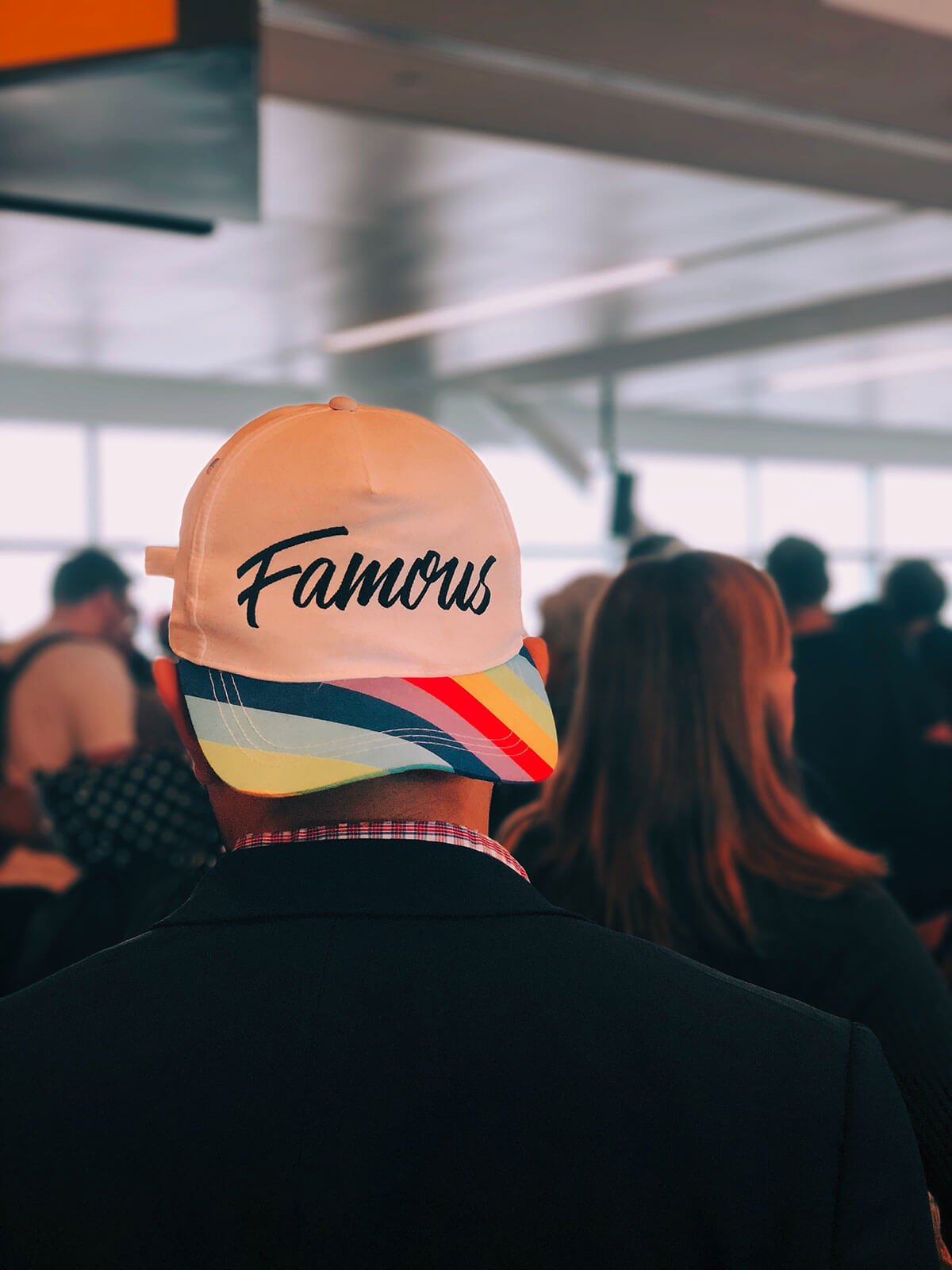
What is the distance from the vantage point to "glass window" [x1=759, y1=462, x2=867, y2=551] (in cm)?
1348

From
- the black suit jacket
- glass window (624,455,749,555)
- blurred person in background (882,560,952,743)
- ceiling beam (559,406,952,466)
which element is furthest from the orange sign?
glass window (624,455,749,555)

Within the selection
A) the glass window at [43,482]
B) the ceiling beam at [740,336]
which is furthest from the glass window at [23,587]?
the ceiling beam at [740,336]

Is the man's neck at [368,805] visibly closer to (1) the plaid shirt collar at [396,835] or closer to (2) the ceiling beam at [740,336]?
(1) the plaid shirt collar at [396,835]

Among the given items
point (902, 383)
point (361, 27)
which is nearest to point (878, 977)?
point (361, 27)

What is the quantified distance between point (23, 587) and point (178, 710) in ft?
34.6

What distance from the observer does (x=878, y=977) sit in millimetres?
1483

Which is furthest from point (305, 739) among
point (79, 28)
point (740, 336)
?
point (740, 336)

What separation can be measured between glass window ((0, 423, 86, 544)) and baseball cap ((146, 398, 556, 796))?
400 inches

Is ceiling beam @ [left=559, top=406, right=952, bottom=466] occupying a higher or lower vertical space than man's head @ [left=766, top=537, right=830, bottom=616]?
higher

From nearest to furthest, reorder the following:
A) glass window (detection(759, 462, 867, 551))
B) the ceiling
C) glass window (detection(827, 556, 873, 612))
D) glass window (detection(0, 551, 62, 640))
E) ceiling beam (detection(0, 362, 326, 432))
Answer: the ceiling
ceiling beam (detection(0, 362, 326, 432))
glass window (detection(0, 551, 62, 640))
glass window (detection(759, 462, 867, 551))
glass window (detection(827, 556, 873, 612))

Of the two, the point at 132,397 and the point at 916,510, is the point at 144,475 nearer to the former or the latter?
the point at 132,397

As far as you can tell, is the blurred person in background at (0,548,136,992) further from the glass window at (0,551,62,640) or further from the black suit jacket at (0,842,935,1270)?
the glass window at (0,551,62,640)

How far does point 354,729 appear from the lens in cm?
84

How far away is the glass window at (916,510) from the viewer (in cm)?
1433
